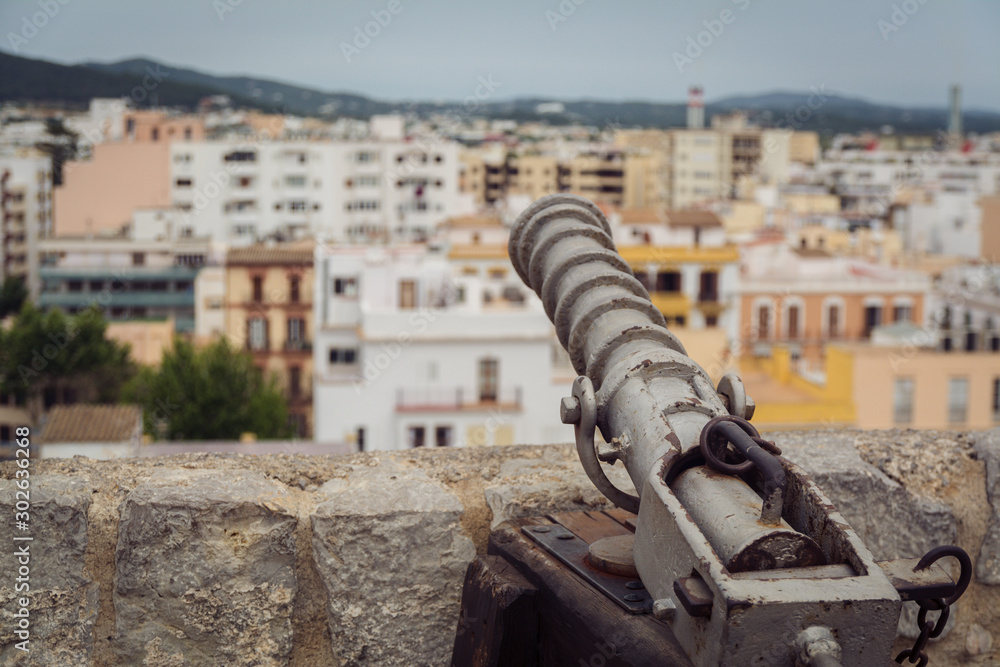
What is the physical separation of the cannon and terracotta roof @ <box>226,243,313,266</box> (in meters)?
39.2

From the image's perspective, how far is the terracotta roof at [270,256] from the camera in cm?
4138

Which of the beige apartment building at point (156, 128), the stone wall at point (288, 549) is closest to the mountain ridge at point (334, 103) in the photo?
the beige apartment building at point (156, 128)

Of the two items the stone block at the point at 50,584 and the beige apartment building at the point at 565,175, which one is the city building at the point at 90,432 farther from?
the beige apartment building at the point at 565,175

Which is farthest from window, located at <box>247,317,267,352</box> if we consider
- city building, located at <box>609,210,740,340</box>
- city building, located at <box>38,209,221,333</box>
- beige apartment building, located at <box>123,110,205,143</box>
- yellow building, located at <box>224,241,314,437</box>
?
beige apartment building, located at <box>123,110,205,143</box>

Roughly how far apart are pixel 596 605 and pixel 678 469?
0.99 ft

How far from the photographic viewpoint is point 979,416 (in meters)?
26.8

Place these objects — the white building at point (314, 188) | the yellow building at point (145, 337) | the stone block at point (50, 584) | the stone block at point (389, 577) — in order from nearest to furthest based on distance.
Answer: the stone block at point (50, 584) < the stone block at point (389, 577) < the yellow building at point (145, 337) < the white building at point (314, 188)

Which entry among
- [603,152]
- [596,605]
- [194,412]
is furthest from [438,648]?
[603,152]

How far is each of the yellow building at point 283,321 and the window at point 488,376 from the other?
562 inches

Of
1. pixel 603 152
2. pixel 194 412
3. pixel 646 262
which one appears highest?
pixel 603 152

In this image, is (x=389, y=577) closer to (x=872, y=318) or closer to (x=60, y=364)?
(x=60, y=364)

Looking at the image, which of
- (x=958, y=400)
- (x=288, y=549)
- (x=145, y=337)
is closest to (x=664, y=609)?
(x=288, y=549)

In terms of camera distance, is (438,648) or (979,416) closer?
(438,648)

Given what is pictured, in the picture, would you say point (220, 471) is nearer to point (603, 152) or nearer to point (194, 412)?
point (194, 412)
